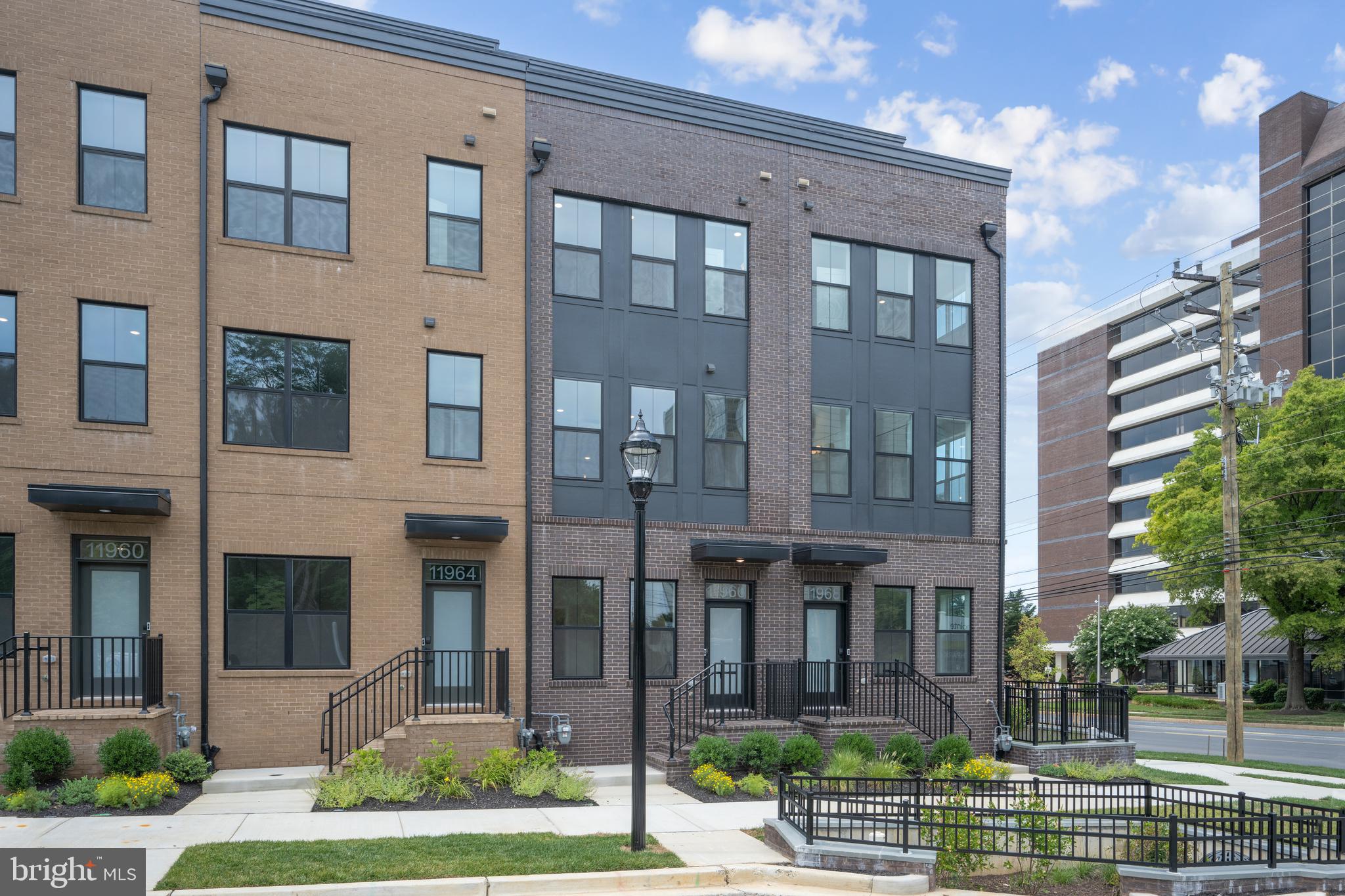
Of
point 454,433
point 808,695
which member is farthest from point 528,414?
point 808,695

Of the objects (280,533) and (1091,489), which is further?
(1091,489)

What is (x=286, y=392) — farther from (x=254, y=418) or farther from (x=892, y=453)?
(x=892, y=453)

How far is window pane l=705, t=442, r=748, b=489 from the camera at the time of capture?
1888 centimetres

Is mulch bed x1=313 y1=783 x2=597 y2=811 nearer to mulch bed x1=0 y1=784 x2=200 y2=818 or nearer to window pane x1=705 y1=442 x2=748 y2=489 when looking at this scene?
mulch bed x1=0 y1=784 x2=200 y2=818

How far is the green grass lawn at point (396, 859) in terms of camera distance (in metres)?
9.52

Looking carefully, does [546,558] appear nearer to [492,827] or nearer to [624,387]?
[624,387]

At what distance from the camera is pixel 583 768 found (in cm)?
1645

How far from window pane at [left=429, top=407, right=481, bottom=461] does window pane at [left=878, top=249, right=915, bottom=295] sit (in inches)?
335

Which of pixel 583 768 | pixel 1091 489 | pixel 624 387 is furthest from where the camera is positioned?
pixel 1091 489

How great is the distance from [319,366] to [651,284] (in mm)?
5914

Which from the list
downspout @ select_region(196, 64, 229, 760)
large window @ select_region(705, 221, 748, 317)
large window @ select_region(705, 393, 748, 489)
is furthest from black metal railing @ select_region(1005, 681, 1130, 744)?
downspout @ select_region(196, 64, 229, 760)

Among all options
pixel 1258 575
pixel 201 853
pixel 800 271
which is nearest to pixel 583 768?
pixel 201 853

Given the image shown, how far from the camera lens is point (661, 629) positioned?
18172 millimetres

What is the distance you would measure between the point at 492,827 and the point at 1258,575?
3802cm
